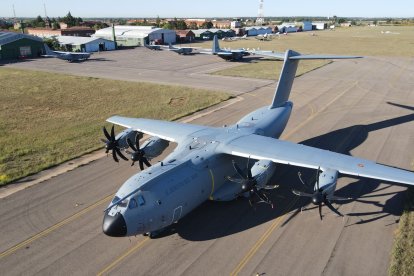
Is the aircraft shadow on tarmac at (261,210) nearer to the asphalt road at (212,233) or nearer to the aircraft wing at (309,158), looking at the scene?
the asphalt road at (212,233)

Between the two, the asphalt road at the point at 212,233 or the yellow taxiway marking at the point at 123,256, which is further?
the asphalt road at the point at 212,233

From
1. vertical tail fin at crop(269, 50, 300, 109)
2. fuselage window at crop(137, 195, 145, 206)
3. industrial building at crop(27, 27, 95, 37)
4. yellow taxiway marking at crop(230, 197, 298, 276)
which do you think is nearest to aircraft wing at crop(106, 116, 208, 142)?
fuselage window at crop(137, 195, 145, 206)

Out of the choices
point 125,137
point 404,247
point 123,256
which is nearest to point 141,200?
point 123,256

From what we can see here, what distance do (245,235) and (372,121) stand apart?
2698 centimetres

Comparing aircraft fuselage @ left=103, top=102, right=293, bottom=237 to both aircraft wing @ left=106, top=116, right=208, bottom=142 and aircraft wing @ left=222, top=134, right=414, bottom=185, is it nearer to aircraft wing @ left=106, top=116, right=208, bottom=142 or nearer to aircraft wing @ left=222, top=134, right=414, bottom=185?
aircraft wing @ left=222, top=134, right=414, bottom=185

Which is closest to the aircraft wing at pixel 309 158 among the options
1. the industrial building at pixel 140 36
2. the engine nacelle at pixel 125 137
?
the engine nacelle at pixel 125 137

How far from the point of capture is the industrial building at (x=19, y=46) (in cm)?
9138

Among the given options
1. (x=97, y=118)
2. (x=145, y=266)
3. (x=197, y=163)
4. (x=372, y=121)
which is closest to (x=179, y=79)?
(x=97, y=118)

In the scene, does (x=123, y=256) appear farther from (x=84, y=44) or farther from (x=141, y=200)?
(x=84, y=44)

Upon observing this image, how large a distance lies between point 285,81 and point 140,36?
350 feet

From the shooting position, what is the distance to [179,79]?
66000 mm

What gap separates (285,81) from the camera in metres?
30.8

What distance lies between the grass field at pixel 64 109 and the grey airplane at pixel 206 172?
9.41 m

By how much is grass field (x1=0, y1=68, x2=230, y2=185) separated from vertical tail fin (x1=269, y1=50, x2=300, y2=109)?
15.2 m
